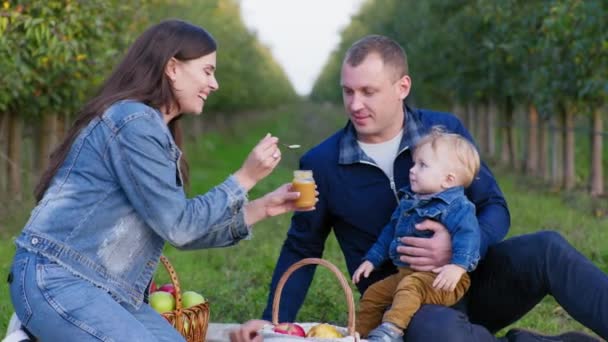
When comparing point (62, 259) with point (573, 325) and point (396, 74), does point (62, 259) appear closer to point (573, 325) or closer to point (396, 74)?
point (396, 74)

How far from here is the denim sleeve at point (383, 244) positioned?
373 centimetres

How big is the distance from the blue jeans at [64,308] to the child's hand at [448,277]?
1053 mm

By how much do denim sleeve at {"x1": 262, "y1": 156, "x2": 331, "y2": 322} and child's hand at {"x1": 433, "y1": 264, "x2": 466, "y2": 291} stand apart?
76cm

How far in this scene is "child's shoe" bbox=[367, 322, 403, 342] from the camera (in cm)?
334

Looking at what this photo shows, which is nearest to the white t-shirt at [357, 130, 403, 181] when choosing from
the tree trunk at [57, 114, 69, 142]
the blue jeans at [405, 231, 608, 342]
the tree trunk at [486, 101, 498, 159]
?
the blue jeans at [405, 231, 608, 342]

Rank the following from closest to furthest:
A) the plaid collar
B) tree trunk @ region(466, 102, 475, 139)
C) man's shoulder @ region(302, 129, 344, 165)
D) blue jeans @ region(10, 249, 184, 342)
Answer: blue jeans @ region(10, 249, 184, 342)
the plaid collar
man's shoulder @ region(302, 129, 344, 165)
tree trunk @ region(466, 102, 475, 139)

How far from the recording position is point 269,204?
333cm

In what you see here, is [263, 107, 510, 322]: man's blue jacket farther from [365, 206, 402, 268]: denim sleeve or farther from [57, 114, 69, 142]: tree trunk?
[57, 114, 69, 142]: tree trunk

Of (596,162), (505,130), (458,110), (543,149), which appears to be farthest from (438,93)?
(596,162)

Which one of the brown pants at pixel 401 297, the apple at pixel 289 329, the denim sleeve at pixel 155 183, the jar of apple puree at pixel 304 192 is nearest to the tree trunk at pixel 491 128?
the brown pants at pixel 401 297

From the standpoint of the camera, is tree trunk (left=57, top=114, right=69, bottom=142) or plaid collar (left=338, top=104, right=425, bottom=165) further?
tree trunk (left=57, top=114, right=69, bottom=142)

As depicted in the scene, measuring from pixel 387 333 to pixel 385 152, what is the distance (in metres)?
0.89

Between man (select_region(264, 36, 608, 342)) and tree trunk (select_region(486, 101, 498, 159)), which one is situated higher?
man (select_region(264, 36, 608, 342))

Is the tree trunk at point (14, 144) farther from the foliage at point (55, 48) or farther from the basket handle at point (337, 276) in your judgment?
the basket handle at point (337, 276)
